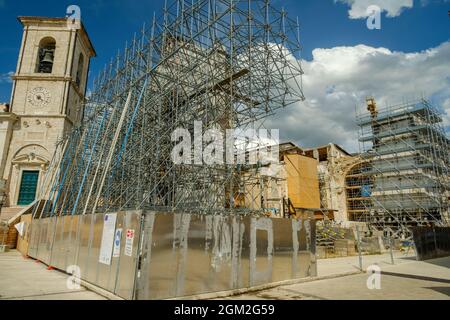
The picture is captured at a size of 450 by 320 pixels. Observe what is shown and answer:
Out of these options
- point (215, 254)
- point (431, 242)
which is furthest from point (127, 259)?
point (431, 242)

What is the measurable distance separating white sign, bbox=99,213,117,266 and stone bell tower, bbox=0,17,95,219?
17323 millimetres

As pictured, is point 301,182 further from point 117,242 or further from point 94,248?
point 117,242

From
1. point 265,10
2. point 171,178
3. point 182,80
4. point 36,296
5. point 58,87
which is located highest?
point 58,87

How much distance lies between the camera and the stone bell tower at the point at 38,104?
944 inches

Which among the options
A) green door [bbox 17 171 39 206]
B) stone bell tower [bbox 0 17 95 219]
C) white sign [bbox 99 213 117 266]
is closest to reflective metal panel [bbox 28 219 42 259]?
white sign [bbox 99 213 117 266]

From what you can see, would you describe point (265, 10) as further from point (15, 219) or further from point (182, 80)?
point (15, 219)

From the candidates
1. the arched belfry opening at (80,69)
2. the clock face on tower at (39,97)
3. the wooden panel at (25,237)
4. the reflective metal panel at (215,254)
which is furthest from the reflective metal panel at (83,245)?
the arched belfry opening at (80,69)

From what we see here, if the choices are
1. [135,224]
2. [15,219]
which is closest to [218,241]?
[135,224]

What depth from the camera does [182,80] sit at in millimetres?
13422

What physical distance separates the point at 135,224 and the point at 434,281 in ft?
29.7

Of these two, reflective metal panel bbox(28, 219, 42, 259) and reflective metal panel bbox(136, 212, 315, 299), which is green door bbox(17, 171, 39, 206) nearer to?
reflective metal panel bbox(28, 219, 42, 259)

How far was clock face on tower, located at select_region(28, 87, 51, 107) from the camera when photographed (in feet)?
84.4

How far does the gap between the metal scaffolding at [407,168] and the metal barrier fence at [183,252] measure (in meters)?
20.6
